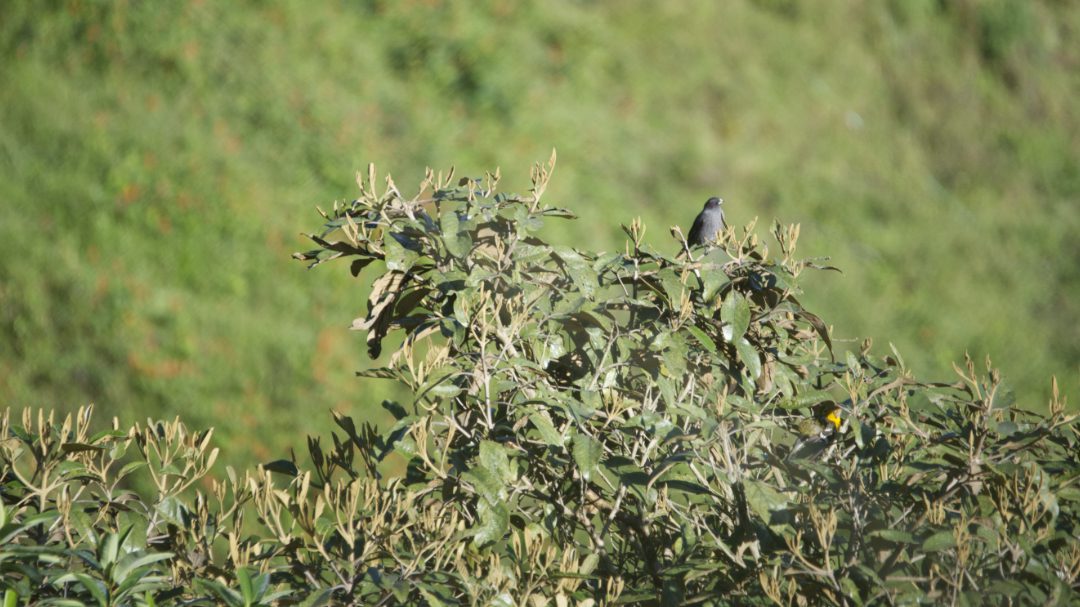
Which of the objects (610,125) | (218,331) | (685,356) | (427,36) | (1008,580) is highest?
(427,36)

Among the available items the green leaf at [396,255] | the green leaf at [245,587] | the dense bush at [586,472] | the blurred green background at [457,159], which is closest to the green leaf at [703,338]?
the dense bush at [586,472]

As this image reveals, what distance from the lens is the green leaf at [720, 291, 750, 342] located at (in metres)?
1.99

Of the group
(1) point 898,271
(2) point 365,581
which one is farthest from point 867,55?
(2) point 365,581

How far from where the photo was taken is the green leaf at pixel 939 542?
1672 mm

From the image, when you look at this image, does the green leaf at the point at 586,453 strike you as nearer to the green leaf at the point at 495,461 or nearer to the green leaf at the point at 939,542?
the green leaf at the point at 495,461

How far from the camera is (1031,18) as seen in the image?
11.4 meters

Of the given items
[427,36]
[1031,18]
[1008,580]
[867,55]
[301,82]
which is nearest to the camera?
[1008,580]

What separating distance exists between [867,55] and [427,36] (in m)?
5.00

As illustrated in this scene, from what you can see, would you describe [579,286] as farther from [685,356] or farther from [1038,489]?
[1038,489]

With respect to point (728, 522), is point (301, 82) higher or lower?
higher

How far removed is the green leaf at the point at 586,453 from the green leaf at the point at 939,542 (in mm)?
582

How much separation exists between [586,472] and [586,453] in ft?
0.18

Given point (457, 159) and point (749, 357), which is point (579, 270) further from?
point (457, 159)

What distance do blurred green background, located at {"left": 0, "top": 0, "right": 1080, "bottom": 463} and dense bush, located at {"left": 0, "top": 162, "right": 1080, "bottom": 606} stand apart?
4271 millimetres
